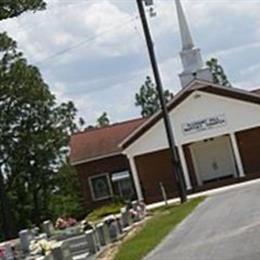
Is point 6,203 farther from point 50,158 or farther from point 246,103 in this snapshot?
point 246,103

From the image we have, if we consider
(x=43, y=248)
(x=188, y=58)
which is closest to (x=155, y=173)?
(x=188, y=58)


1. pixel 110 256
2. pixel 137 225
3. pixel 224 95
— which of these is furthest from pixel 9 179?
pixel 110 256

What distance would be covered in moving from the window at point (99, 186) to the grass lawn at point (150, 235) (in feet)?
71.6

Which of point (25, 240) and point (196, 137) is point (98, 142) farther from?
point (25, 240)

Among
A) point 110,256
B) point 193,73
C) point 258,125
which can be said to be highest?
point 193,73

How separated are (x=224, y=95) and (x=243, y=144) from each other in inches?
110

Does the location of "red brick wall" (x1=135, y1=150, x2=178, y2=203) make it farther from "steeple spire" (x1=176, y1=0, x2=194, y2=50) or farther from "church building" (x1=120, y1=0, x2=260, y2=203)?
"steeple spire" (x1=176, y1=0, x2=194, y2=50)

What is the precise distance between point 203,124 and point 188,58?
1109cm

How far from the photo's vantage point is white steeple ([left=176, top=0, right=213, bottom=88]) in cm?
6131

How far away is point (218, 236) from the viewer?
2248cm

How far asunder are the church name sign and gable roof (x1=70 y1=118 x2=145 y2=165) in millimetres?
6076

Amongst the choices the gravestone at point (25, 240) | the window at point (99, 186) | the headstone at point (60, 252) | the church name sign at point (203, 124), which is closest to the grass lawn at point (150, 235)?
the headstone at point (60, 252)

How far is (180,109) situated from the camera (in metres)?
52.3

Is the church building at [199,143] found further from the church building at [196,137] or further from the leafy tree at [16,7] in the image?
the leafy tree at [16,7]
